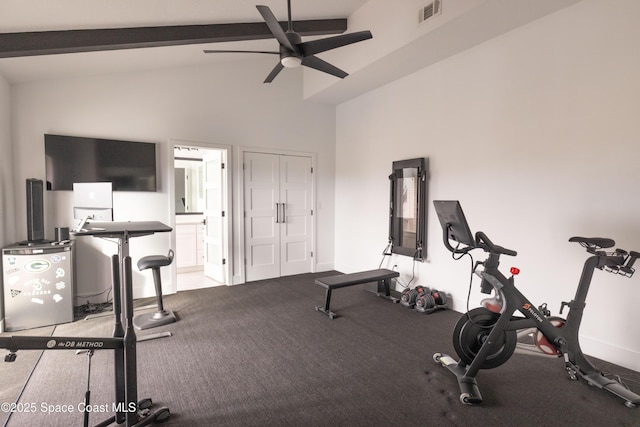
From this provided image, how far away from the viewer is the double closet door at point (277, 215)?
5.29m

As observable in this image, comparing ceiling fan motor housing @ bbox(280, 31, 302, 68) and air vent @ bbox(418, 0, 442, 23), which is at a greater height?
air vent @ bbox(418, 0, 442, 23)

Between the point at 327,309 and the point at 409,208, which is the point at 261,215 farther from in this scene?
the point at 409,208

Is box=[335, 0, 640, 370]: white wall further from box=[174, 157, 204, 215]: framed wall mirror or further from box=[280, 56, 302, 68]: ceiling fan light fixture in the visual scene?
box=[174, 157, 204, 215]: framed wall mirror

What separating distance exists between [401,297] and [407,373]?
5.75 feet

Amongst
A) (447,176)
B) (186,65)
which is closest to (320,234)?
(447,176)

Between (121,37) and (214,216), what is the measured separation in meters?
2.84

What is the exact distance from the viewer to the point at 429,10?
127 inches

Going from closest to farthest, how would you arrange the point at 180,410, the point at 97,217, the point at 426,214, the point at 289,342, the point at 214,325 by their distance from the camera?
the point at 180,410 < the point at 97,217 < the point at 289,342 < the point at 214,325 < the point at 426,214

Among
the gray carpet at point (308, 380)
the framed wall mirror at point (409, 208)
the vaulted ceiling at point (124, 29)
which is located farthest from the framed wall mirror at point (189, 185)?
the framed wall mirror at point (409, 208)

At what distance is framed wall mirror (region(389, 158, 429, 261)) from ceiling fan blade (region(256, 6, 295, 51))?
8.24ft

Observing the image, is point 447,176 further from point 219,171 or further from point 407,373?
point 219,171

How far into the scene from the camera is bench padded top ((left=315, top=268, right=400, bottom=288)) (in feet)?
12.8

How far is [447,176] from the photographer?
409cm

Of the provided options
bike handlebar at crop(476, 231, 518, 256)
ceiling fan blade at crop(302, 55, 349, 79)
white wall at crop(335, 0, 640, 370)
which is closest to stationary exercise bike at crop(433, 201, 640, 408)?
bike handlebar at crop(476, 231, 518, 256)
